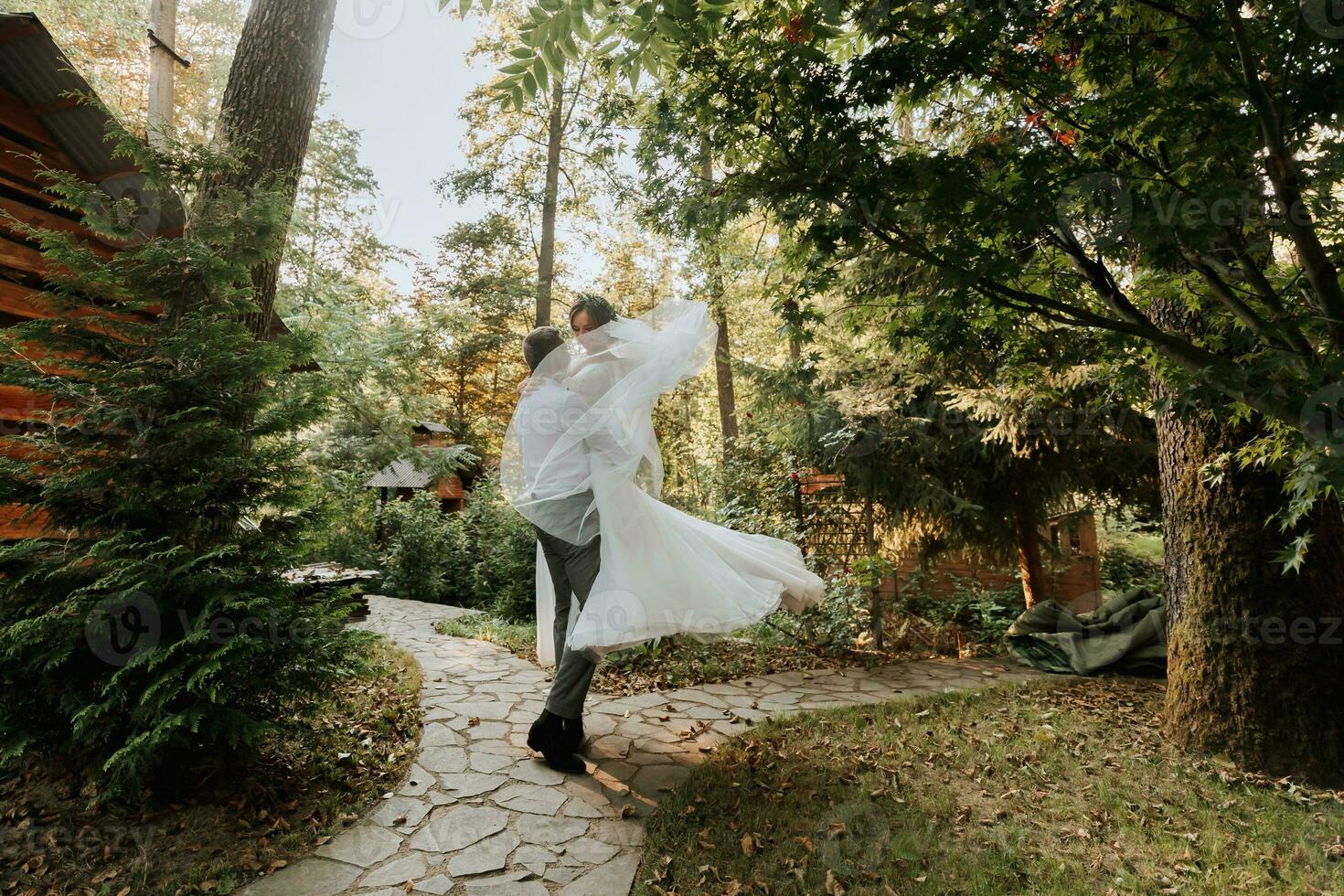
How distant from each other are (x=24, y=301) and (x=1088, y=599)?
13.0 m

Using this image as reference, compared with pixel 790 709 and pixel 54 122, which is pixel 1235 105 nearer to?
pixel 790 709

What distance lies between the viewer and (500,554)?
33.5ft

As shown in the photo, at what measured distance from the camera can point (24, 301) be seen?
5254 mm

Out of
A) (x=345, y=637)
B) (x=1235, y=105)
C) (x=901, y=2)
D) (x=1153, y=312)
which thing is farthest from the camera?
(x=1153, y=312)

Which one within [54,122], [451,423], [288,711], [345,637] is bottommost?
[288,711]

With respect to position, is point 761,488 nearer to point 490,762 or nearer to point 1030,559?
point 1030,559

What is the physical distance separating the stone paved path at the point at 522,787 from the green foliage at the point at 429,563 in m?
5.99

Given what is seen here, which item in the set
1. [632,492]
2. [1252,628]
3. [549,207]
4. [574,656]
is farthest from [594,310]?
[549,207]

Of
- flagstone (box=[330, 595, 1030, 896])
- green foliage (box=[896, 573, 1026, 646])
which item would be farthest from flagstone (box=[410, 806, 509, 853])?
green foliage (box=[896, 573, 1026, 646])

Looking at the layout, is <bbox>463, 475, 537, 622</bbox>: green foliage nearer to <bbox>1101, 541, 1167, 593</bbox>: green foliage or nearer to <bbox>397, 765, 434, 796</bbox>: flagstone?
<bbox>397, 765, 434, 796</bbox>: flagstone

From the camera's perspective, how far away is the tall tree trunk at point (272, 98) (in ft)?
14.8

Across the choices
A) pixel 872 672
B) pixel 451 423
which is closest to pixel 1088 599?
pixel 872 672

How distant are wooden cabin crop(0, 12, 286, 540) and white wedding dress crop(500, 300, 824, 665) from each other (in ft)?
10.7

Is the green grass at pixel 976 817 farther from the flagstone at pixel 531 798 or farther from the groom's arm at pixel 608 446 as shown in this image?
the groom's arm at pixel 608 446
